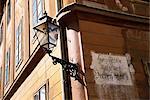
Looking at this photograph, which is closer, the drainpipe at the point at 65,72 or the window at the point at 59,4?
the drainpipe at the point at 65,72

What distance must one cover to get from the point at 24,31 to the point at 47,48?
4666mm

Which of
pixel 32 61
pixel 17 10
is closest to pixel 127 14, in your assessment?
pixel 32 61

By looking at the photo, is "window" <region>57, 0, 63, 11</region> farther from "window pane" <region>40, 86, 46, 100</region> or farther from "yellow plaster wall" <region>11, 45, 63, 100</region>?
"window pane" <region>40, 86, 46, 100</region>

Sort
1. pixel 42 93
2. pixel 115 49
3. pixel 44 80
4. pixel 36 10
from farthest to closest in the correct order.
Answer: pixel 36 10, pixel 42 93, pixel 44 80, pixel 115 49

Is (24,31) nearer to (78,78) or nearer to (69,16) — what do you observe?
(69,16)

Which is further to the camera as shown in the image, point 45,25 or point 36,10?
point 36,10

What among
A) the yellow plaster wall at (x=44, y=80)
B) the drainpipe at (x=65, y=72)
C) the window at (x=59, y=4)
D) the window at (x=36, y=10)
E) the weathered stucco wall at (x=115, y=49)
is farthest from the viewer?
the window at (x=36, y=10)

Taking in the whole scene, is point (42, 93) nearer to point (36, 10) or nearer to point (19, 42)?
point (36, 10)

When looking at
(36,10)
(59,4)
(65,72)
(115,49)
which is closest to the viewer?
(65,72)

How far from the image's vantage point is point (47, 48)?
20.7 ft

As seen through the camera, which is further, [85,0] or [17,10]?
[17,10]

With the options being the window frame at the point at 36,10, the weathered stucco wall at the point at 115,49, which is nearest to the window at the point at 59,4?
the weathered stucco wall at the point at 115,49

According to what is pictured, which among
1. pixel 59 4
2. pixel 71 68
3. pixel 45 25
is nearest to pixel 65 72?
pixel 71 68

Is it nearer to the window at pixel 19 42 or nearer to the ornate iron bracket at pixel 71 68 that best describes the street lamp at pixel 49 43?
the ornate iron bracket at pixel 71 68
